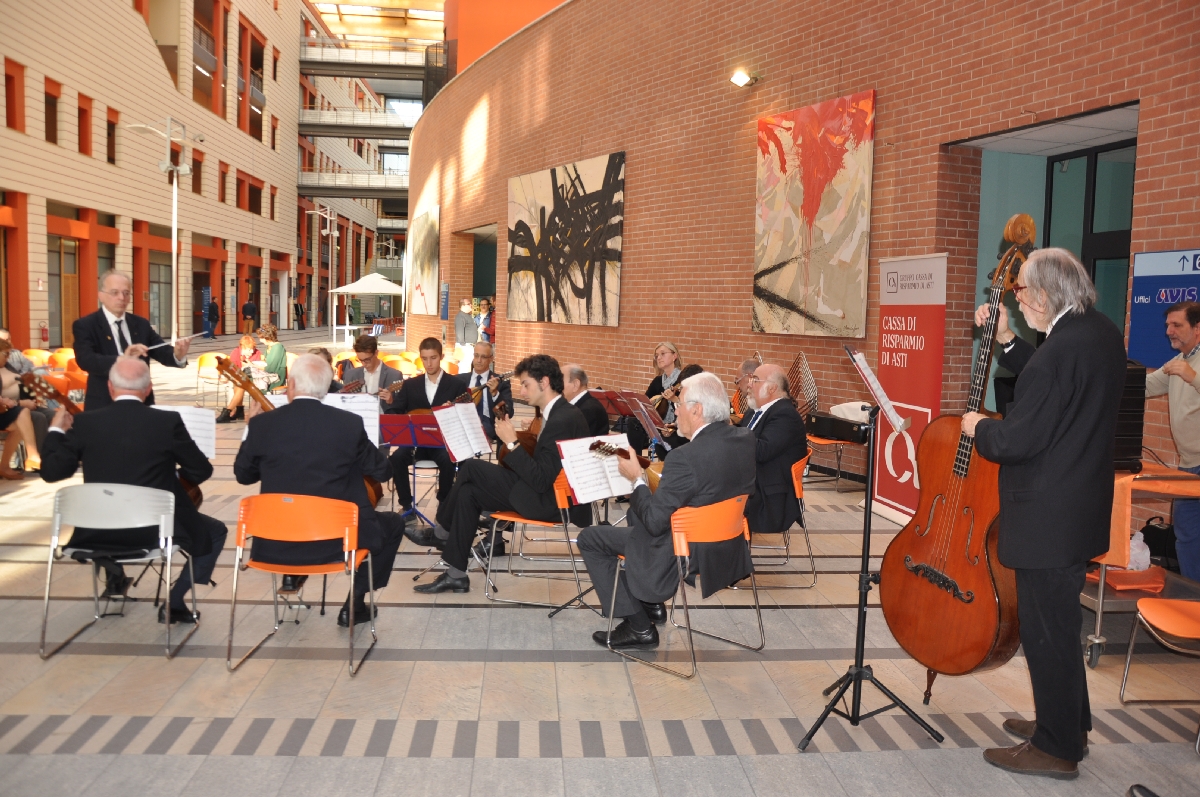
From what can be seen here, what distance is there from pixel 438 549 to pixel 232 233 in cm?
2809

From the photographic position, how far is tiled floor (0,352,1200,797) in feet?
9.93

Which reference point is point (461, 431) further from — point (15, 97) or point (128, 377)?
point (15, 97)

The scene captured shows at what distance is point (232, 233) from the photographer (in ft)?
102

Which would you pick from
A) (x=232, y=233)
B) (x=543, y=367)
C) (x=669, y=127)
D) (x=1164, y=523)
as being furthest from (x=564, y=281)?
(x=232, y=233)

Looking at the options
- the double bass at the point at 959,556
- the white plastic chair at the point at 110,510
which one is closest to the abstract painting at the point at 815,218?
the double bass at the point at 959,556

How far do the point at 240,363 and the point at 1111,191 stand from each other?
30.3ft

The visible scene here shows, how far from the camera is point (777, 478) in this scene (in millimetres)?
5230

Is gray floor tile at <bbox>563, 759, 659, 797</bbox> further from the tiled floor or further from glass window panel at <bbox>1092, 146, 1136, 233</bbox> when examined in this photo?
glass window panel at <bbox>1092, 146, 1136, 233</bbox>

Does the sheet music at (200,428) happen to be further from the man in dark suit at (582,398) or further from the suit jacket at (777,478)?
the suit jacket at (777,478)

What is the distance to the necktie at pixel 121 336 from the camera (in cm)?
557

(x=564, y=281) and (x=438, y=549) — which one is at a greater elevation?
(x=564, y=281)

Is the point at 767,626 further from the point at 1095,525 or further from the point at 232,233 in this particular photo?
the point at 232,233

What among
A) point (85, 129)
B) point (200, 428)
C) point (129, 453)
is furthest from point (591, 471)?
point (85, 129)

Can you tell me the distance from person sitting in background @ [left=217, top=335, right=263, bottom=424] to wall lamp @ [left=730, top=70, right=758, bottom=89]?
633 centimetres
